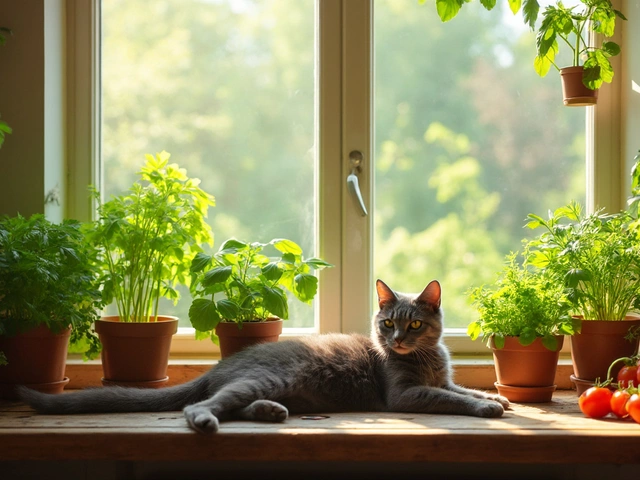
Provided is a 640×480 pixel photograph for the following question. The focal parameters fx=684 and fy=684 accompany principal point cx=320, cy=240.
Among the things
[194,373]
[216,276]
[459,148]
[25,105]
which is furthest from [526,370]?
[25,105]

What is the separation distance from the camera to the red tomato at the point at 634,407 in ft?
6.01

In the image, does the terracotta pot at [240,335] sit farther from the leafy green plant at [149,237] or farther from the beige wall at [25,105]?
the beige wall at [25,105]

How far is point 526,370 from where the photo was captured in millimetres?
2178

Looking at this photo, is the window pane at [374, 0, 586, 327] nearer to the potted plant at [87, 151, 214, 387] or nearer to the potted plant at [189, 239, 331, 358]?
the potted plant at [189, 239, 331, 358]

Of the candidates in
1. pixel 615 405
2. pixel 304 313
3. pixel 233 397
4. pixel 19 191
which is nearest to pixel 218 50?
pixel 19 191

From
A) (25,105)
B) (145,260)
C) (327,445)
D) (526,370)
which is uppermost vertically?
(25,105)

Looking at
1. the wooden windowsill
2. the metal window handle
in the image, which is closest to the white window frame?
A: the metal window handle

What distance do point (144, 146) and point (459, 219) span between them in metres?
1.25

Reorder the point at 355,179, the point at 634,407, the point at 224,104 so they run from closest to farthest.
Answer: the point at 634,407, the point at 355,179, the point at 224,104

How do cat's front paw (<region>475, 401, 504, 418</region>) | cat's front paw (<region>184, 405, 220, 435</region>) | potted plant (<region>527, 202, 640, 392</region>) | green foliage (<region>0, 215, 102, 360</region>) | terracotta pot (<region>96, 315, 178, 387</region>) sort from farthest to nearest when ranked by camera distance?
terracotta pot (<region>96, 315, 178, 387</region>) → potted plant (<region>527, 202, 640, 392</region>) → green foliage (<region>0, 215, 102, 360</region>) → cat's front paw (<region>475, 401, 504, 418</region>) → cat's front paw (<region>184, 405, 220, 435</region>)

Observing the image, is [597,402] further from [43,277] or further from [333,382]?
[43,277]

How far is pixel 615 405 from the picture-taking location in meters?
1.92

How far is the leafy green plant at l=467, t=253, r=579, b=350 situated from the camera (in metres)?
2.12

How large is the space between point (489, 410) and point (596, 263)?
62 cm
